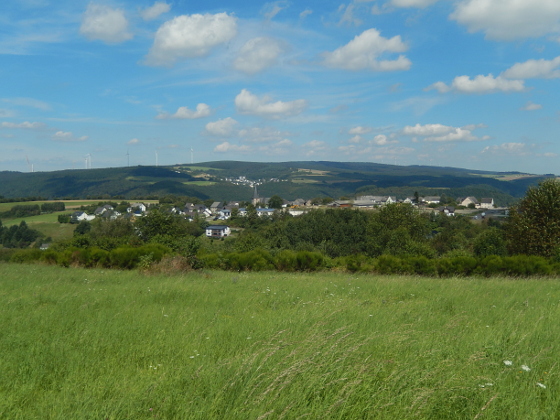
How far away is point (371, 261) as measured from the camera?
2192 centimetres

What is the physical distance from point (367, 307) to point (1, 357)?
5730 mm

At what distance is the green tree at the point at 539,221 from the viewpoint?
24906mm

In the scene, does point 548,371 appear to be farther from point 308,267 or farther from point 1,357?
point 308,267

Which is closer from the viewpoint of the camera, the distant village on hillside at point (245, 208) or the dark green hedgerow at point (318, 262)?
the dark green hedgerow at point (318, 262)

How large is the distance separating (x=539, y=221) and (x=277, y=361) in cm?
2662

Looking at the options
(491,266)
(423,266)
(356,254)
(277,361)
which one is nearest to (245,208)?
(356,254)

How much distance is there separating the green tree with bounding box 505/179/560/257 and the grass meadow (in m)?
20.0

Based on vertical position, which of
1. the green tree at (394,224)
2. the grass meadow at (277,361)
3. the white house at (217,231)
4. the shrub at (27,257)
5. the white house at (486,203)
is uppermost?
the grass meadow at (277,361)

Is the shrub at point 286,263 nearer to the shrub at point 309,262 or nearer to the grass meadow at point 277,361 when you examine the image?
the shrub at point 309,262

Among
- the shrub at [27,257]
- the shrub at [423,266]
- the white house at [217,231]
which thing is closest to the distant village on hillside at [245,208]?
the white house at [217,231]

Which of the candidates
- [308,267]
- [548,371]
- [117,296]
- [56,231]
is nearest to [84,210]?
[56,231]

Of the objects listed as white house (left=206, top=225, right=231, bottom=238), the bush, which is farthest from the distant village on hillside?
the bush

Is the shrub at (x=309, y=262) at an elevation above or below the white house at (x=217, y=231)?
above

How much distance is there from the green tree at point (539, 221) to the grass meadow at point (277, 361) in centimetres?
1996
